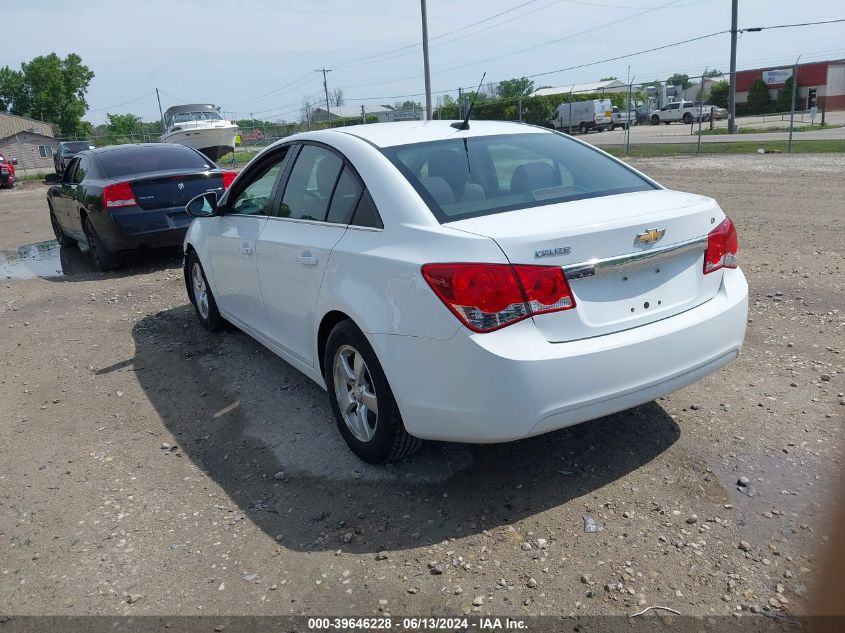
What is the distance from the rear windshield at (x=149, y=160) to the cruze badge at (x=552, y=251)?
751 centimetres

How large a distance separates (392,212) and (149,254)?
820 centimetres

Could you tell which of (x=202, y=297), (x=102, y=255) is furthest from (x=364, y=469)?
(x=102, y=255)

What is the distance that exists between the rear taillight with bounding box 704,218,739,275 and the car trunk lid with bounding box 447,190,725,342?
0.05 metres

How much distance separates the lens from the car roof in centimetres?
405

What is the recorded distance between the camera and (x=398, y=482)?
365cm

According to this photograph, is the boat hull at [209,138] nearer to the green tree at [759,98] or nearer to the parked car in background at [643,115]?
the green tree at [759,98]

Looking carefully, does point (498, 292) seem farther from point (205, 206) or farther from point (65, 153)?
point (65, 153)

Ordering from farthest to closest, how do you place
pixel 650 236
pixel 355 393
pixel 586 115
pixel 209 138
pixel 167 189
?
pixel 586 115
pixel 209 138
pixel 167 189
pixel 355 393
pixel 650 236

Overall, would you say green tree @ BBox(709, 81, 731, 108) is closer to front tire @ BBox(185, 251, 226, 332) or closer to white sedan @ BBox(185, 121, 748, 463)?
front tire @ BBox(185, 251, 226, 332)

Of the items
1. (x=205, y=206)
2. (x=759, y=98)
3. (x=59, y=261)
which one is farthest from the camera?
(x=759, y=98)

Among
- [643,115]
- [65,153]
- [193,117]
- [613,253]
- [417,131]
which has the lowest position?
[643,115]

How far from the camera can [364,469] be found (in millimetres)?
3812

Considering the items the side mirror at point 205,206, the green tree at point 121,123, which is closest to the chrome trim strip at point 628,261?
the side mirror at point 205,206

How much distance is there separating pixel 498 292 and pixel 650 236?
0.80 meters
